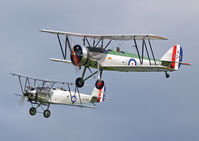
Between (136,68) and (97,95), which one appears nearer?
(136,68)

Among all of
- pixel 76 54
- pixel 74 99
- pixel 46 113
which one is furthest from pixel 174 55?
pixel 46 113

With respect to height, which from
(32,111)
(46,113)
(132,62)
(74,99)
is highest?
(132,62)

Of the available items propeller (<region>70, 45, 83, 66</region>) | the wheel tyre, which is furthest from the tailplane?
the wheel tyre

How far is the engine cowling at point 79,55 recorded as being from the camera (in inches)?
1380

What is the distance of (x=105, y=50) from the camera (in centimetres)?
3594

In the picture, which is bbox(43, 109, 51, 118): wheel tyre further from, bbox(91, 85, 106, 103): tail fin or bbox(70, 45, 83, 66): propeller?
bbox(70, 45, 83, 66): propeller

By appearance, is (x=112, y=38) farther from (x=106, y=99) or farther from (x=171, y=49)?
(x=106, y=99)

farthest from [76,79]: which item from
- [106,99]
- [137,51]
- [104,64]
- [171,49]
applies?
[106,99]

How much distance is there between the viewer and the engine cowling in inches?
1380

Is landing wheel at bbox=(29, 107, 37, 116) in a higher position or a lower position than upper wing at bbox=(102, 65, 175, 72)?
lower

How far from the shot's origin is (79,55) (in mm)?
35094

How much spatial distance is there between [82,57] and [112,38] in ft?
7.58

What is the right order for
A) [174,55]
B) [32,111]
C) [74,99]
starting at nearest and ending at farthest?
[174,55], [32,111], [74,99]

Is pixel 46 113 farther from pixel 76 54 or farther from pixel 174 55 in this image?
pixel 174 55
